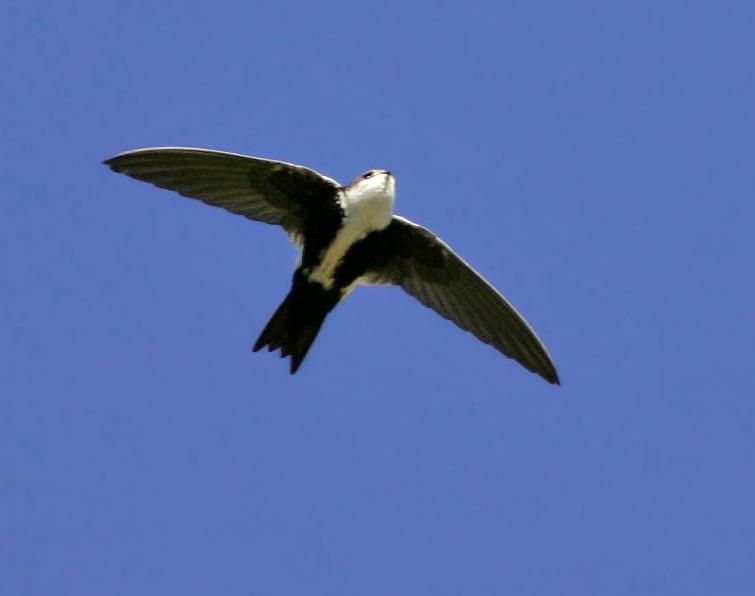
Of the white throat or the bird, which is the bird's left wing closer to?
the bird

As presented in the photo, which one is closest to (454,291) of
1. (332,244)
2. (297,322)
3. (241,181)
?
(332,244)

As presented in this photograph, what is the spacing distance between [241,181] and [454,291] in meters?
1.53

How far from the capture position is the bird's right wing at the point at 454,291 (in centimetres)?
1140

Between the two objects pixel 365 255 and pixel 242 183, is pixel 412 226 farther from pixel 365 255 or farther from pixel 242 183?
pixel 242 183

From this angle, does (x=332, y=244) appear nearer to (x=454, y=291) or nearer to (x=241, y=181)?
(x=241, y=181)

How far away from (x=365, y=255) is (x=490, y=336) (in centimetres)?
100

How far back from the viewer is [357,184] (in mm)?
10906

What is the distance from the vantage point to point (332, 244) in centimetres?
1103

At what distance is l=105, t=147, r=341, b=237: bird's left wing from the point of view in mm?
11102

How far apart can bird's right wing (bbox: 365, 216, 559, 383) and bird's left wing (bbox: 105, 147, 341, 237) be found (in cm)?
56

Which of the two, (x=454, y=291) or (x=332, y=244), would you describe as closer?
(x=332, y=244)

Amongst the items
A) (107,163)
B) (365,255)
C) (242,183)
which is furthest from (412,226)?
(107,163)

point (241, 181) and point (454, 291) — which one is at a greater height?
point (454, 291)

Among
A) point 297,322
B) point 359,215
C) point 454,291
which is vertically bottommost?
point 297,322
